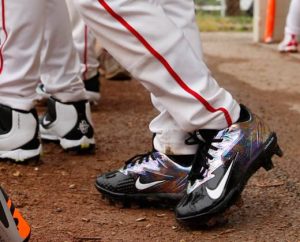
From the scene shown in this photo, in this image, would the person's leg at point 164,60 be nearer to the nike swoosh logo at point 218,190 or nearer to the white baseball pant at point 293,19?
the nike swoosh logo at point 218,190

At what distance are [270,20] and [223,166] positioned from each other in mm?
5188

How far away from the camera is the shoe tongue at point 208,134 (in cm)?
202

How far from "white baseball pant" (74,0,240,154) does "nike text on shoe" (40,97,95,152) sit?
842 millimetres

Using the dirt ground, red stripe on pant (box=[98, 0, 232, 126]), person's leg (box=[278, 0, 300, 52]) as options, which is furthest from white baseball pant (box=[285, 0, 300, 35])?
red stripe on pant (box=[98, 0, 232, 126])

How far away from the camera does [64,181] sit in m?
2.49

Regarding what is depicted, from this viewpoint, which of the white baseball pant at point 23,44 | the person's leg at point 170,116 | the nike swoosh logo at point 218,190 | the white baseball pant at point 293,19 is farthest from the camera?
the white baseball pant at point 293,19

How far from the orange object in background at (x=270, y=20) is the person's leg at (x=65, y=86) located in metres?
4.30

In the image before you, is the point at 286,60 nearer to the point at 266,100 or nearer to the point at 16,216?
the point at 266,100

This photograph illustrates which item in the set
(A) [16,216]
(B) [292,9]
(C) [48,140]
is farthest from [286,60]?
(A) [16,216]

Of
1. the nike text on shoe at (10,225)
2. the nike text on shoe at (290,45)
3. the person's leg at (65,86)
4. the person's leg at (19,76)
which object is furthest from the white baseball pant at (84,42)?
the nike text on shoe at (290,45)

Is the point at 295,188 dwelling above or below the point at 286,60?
above

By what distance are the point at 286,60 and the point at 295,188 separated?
3.48 metres

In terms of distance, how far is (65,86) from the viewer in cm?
285

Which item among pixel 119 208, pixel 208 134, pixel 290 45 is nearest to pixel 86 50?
pixel 119 208
